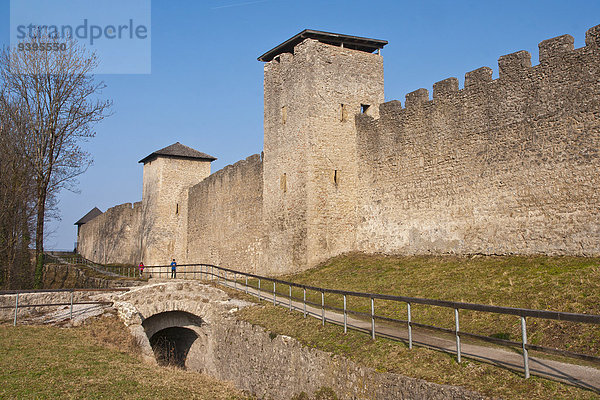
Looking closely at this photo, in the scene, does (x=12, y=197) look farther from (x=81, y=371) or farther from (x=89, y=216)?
(x=89, y=216)

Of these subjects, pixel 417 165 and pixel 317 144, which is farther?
pixel 317 144

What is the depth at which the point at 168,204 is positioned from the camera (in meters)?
34.0

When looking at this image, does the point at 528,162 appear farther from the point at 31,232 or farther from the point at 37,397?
the point at 31,232

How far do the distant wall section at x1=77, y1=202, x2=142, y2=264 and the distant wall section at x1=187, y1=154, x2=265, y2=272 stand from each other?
26.3 ft

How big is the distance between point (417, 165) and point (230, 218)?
1165 cm

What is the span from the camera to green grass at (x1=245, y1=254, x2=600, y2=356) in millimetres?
8633

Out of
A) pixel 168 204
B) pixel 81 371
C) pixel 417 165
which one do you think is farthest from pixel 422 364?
pixel 168 204

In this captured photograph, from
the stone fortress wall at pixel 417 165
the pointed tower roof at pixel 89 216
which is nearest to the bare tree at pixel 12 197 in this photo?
the stone fortress wall at pixel 417 165

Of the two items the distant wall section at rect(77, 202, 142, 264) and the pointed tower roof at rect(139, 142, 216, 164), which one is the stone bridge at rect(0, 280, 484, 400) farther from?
the distant wall section at rect(77, 202, 142, 264)

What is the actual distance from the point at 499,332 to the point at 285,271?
11.1 m

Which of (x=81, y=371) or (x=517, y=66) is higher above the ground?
(x=517, y=66)

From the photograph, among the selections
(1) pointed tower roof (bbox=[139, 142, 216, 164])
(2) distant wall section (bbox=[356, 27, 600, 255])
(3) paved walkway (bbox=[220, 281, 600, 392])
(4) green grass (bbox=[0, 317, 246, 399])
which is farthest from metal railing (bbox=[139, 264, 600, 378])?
(1) pointed tower roof (bbox=[139, 142, 216, 164])

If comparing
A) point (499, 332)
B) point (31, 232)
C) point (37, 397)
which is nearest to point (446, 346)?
point (499, 332)

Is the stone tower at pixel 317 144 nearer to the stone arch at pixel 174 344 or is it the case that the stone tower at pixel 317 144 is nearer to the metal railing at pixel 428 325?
the metal railing at pixel 428 325
